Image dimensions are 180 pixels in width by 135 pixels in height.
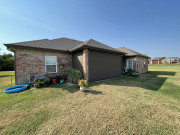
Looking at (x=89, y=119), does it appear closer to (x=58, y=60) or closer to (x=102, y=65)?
(x=102, y=65)

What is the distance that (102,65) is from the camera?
699cm

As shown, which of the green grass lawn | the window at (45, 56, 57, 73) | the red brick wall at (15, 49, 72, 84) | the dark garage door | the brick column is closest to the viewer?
the green grass lawn

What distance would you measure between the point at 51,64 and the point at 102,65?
5.15 metres

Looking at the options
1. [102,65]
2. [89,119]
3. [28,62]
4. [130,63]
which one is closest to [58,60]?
[28,62]

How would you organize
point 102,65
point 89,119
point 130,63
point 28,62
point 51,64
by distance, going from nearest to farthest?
point 89,119
point 28,62
point 51,64
point 102,65
point 130,63

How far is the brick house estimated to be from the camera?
18.5ft

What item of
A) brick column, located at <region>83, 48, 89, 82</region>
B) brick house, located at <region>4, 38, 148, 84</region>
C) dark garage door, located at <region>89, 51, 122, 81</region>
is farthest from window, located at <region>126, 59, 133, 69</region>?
brick column, located at <region>83, 48, 89, 82</region>

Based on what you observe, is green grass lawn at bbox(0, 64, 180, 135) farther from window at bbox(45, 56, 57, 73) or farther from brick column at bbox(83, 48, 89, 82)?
window at bbox(45, 56, 57, 73)

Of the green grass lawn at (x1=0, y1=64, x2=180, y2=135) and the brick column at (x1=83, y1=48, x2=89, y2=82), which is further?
the brick column at (x1=83, y1=48, x2=89, y2=82)

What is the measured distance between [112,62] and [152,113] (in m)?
6.03

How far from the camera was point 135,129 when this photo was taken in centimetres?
178

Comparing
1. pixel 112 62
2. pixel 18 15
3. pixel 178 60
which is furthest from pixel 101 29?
pixel 178 60

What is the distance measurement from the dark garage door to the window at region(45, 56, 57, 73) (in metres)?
3.69

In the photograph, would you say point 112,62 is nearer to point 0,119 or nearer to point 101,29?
point 101,29
